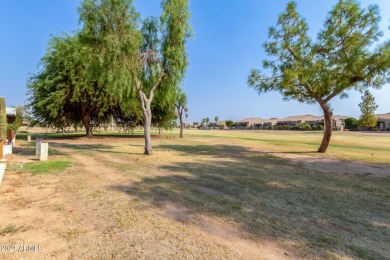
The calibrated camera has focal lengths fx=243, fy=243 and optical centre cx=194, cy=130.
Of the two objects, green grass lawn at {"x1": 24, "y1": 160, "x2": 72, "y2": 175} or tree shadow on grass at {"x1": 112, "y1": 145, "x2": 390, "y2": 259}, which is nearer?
tree shadow on grass at {"x1": 112, "y1": 145, "x2": 390, "y2": 259}

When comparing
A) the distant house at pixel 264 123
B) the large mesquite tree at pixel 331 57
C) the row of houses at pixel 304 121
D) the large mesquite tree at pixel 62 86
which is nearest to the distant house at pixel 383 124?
the row of houses at pixel 304 121

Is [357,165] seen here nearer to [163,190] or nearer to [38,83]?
[163,190]

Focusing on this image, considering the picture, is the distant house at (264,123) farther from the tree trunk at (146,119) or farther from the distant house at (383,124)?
the tree trunk at (146,119)

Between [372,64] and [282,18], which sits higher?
[282,18]

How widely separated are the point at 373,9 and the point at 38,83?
28349 millimetres

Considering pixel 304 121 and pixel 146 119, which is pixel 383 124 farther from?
pixel 146 119

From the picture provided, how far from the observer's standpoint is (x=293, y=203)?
18.4 ft

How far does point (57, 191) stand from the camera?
6176 millimetres

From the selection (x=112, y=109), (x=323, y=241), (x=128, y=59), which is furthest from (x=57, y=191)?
(x=112, y=109)

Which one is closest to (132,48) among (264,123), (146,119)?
(146,119)

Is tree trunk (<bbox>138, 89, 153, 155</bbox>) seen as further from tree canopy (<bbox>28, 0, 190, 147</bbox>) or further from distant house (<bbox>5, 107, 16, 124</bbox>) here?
distant house (<bbox>5, 107, 16, 124</bbox>)

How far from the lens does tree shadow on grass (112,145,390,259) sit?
12.5ft

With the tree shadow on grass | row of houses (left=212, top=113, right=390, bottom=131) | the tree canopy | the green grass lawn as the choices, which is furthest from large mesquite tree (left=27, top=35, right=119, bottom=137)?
row of houses (left=212, top=113, right=390, bottom=131)

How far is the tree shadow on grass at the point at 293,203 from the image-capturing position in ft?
12.5
